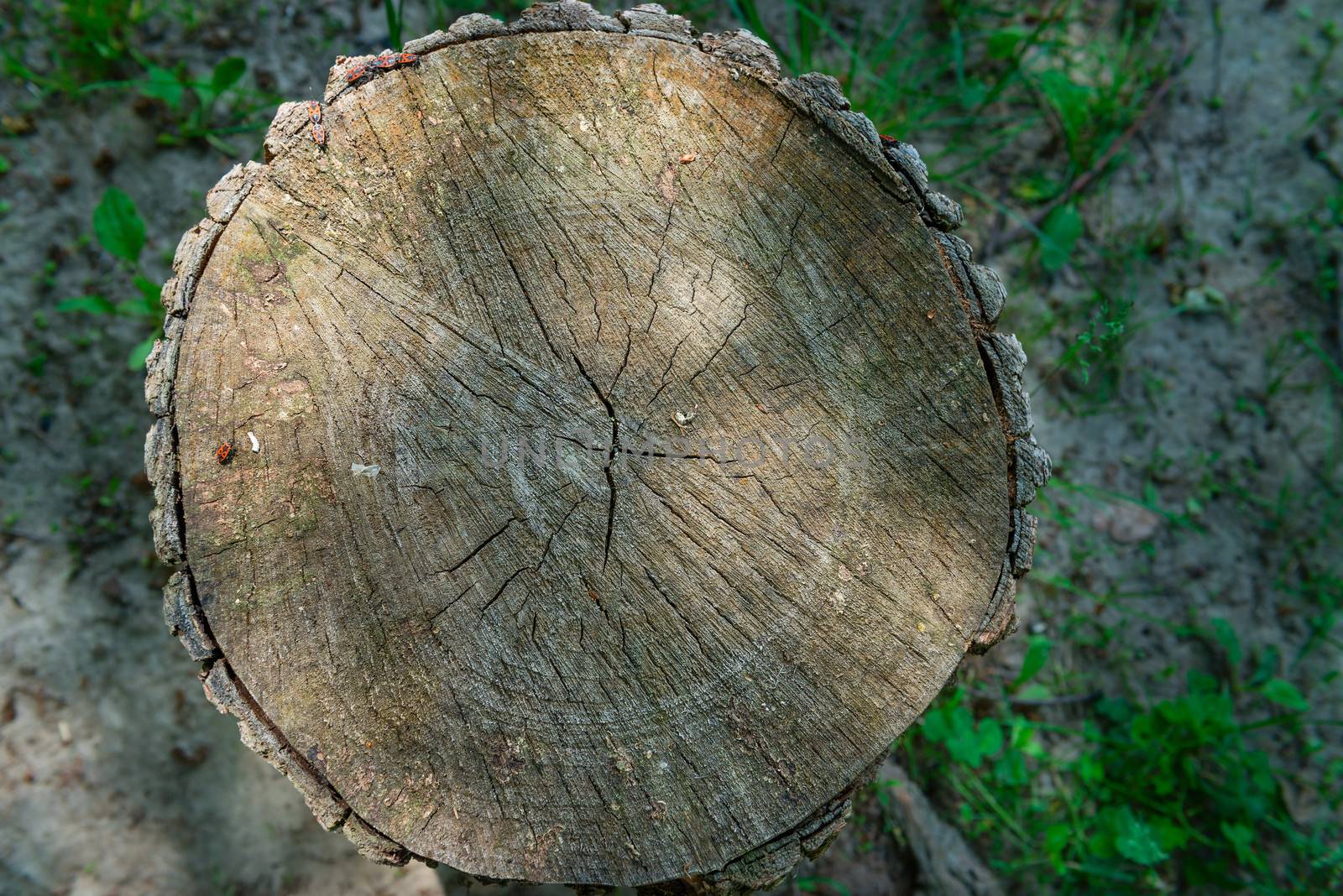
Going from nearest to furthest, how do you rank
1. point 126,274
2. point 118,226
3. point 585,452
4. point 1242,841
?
point 585,452
point 118,226
point 1242,841
point 126,274

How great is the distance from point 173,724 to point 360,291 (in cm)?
162

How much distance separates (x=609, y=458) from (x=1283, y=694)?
2.42 meters

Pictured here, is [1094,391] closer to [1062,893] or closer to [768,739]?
[1062,893]

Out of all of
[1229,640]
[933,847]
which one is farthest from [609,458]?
[1229,640]

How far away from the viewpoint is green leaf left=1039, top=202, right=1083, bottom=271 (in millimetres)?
2631

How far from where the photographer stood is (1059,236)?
8.68 ft

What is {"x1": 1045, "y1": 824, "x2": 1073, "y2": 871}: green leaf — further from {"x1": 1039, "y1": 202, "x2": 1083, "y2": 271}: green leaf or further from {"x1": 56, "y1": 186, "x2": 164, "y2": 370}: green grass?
{"x1": 56, "y1": 186, "x2": 164, "y2": 370}: green grass

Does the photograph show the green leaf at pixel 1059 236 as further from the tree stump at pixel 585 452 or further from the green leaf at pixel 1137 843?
the green leaf at pixel 1137 843

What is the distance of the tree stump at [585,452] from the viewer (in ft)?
4.41

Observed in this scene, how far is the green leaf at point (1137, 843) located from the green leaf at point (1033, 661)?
0.47 meters

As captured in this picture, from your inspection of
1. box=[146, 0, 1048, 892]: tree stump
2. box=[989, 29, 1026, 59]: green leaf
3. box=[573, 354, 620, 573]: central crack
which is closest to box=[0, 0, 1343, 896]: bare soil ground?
box=[989, 29, 1026, 59]: green leaf

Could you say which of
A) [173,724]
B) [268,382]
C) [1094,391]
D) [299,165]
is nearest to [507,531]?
[268,382]

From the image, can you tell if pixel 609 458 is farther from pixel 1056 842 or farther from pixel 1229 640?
pixel 1229 640

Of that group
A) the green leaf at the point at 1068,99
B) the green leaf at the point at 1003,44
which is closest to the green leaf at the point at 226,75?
the green leaf at the point at 1003,44
